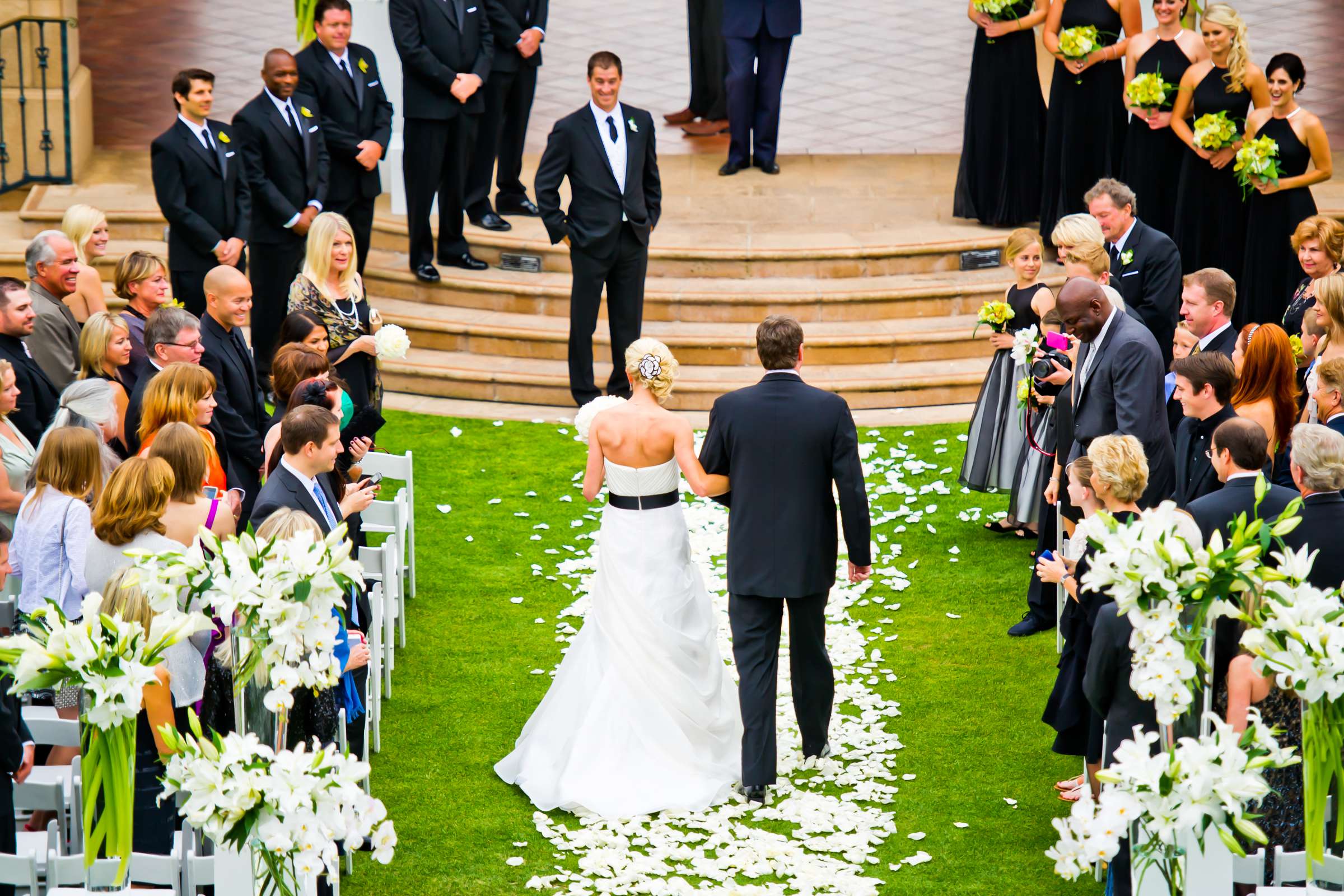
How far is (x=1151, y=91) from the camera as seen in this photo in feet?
34.2

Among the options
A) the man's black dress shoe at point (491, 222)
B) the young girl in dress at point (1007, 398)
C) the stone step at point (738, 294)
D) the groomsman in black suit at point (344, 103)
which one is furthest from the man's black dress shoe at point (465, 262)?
the young girl in dress at point (1007, 398)

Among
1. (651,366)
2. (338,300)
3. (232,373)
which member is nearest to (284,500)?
(651,366)

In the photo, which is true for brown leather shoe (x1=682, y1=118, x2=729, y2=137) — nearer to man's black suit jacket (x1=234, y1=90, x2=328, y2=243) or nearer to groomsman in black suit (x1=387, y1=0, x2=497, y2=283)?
groomsman in black suit (x1=387, y1=0, x2=497, y2=283)

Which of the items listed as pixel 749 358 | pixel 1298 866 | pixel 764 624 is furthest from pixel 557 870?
pixel 749 358

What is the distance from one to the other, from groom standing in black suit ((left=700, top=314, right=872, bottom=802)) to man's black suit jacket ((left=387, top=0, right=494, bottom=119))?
18.2 feet

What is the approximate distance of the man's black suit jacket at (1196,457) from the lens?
6.63 m

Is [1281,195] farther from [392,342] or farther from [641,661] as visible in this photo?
[641,661]

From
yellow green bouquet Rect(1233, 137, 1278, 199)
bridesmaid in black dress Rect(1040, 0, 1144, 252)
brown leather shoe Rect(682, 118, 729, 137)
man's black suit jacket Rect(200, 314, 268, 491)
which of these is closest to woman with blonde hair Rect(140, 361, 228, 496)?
man's black suit jacket Rect(200, 314, 268, 491)

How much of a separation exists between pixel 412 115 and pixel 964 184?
13.8ft

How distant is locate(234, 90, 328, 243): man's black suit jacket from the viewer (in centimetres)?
1012

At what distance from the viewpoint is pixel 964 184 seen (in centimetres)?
1223

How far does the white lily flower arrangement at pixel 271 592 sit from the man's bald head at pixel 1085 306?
12.2 feet

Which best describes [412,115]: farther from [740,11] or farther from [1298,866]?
[1298,866]

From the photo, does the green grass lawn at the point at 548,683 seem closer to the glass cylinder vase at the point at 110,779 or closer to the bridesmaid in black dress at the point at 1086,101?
the glass cylinder vase at the point at 110,779
